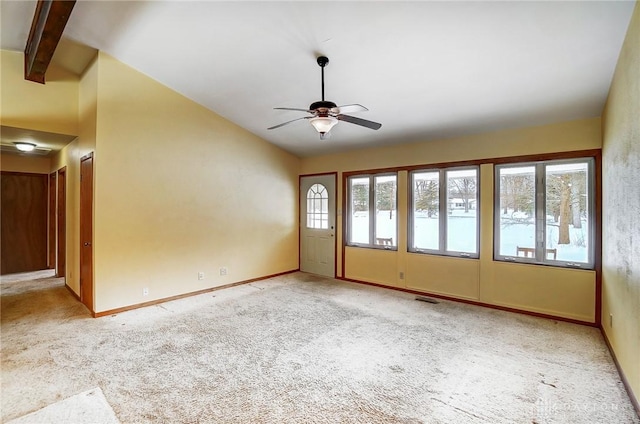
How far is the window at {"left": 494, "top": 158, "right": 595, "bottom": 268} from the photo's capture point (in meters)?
3.64

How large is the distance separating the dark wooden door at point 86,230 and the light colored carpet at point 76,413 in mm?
2065

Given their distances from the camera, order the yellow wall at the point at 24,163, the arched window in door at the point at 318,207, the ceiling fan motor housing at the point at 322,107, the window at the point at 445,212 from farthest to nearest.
Answer: the arched window in door at the point at 318,207 < the yellow wall at the point at 24,163 < the window at the point at 445,212 < the ceiling fan motor housing at the point at 322,107

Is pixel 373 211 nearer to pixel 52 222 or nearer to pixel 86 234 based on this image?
pixel 86 234

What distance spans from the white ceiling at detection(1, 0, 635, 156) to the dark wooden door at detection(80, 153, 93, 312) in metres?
1.57

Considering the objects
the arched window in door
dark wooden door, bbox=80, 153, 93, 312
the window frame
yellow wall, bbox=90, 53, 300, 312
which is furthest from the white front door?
dark wooden door, bbox=80, 153, 93, 312

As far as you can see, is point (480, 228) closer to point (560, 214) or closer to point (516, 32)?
point (560, 214)

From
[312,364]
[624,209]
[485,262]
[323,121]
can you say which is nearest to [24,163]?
[323,121]

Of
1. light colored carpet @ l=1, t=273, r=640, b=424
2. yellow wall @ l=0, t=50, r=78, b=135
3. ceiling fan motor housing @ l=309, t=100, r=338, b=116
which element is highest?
yellow wall @ l=0, t=50, r=78, b=135

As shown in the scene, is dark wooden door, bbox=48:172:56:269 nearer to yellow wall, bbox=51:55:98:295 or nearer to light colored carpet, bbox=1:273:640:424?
yellow wall, bbox=51:55:98:295

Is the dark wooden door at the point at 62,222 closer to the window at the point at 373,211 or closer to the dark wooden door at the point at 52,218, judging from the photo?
the dark wooden door at the point at 52,218

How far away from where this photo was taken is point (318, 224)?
6.37 metres

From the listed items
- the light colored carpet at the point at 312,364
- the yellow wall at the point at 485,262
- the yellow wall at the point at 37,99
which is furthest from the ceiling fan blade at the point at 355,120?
the yellow wall at the point at 37,99

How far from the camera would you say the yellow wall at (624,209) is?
2047 mm

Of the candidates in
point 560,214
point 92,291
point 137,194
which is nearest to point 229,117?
point 137,194
